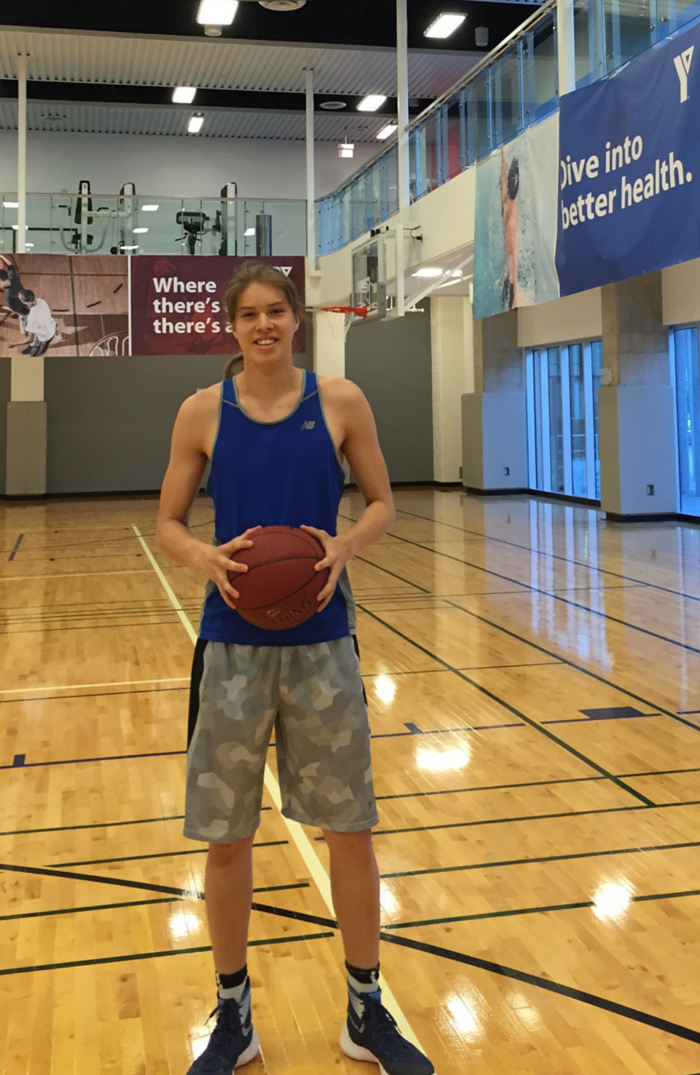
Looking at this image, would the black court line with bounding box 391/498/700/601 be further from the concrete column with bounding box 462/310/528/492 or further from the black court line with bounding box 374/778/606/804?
the black court line with bounding box 374/778/606/804

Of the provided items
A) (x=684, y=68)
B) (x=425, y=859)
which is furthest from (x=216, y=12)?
(x=425, y=859)

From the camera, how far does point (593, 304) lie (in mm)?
16797

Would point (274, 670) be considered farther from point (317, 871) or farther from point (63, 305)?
point (63, 305)

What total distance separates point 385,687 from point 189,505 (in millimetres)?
3886

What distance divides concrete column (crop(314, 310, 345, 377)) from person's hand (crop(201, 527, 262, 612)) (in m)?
18.8

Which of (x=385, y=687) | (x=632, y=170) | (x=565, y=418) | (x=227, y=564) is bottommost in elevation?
(x=385, y=687)

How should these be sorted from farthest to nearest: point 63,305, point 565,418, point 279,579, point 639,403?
point 565,418, point 63,305, point 639,403, point 279,579

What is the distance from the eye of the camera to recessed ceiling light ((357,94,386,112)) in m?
20.5

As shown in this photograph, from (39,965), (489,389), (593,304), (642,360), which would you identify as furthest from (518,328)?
(39,965)

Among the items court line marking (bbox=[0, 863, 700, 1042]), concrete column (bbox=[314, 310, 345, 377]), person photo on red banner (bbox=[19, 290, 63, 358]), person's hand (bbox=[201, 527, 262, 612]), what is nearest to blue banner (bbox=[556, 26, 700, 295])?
court line marking (bbox=[0, 863, 700, 1042])

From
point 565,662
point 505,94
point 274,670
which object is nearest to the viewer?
point 274,670

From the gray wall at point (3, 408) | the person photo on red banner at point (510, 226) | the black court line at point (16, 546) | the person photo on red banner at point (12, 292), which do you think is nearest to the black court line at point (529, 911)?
the person photo on red banner at point (510, 226)

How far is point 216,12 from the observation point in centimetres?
1549

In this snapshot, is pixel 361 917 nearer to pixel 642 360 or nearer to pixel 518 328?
pixel 642 360
